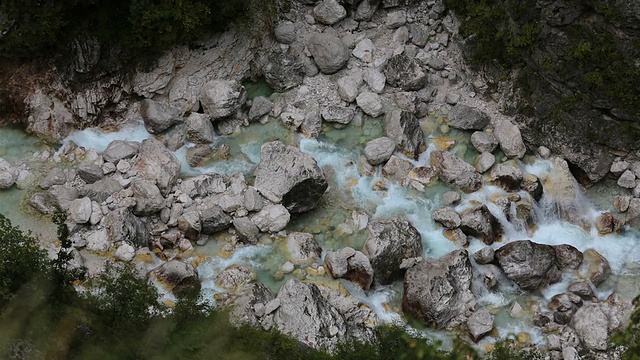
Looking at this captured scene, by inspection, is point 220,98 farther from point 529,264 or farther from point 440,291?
point 529,264

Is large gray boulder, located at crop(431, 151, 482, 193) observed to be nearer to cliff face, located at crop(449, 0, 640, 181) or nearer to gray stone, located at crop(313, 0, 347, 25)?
cliff face, located at crop(449, 0, 640, 181)

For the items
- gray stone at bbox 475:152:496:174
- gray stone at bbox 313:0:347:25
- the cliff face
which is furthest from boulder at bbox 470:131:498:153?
gray stone at bbox 313:0:347:25

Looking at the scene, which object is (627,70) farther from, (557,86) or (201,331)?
(201,331)

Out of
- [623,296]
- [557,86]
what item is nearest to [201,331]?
[623,296]

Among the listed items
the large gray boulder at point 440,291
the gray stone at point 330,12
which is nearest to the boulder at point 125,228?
the large gray boulder at point 440,291

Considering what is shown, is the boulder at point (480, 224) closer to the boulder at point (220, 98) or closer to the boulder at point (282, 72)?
the boulder at point (282, 72)

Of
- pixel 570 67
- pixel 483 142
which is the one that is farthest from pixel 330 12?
pixel 570 67
